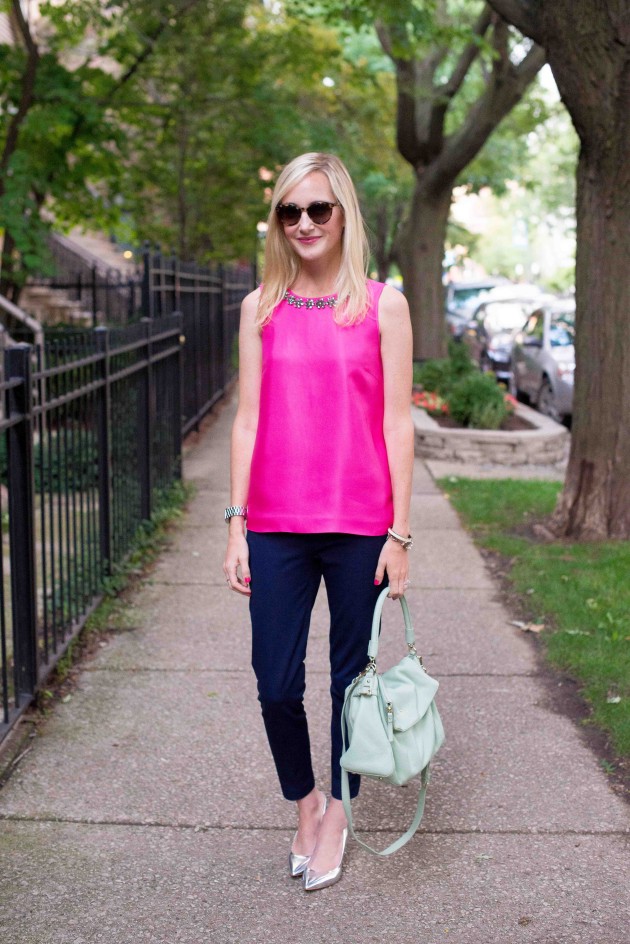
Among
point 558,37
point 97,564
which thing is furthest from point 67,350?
point 558,37

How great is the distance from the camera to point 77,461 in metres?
5.68

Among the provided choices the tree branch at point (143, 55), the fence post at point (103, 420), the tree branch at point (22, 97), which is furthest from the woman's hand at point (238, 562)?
the tree branch at point (143, 55)

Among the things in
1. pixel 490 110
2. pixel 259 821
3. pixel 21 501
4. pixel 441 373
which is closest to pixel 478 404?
pixel 441 373

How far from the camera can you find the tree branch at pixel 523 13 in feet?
23.6

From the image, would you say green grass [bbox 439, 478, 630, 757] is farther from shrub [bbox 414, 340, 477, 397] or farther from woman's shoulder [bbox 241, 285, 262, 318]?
shrub [bbox 414, 340, 477, 397]

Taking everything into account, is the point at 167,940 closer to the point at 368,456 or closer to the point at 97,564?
the point at 368,456

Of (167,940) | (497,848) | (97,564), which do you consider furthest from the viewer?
(97,564)

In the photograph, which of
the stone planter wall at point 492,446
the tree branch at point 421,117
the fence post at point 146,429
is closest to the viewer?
the fence post at point 146,429

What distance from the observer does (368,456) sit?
3.23 m

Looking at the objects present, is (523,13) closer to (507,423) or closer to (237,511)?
(237,511)

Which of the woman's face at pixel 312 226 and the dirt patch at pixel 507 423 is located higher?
the woman's face at pixel 312 226

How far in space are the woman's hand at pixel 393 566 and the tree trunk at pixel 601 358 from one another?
4446 mm

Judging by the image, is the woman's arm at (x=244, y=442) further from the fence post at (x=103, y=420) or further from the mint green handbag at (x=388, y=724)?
the fence post at (x=103, y=420)

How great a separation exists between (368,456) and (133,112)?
1180 centimetres
